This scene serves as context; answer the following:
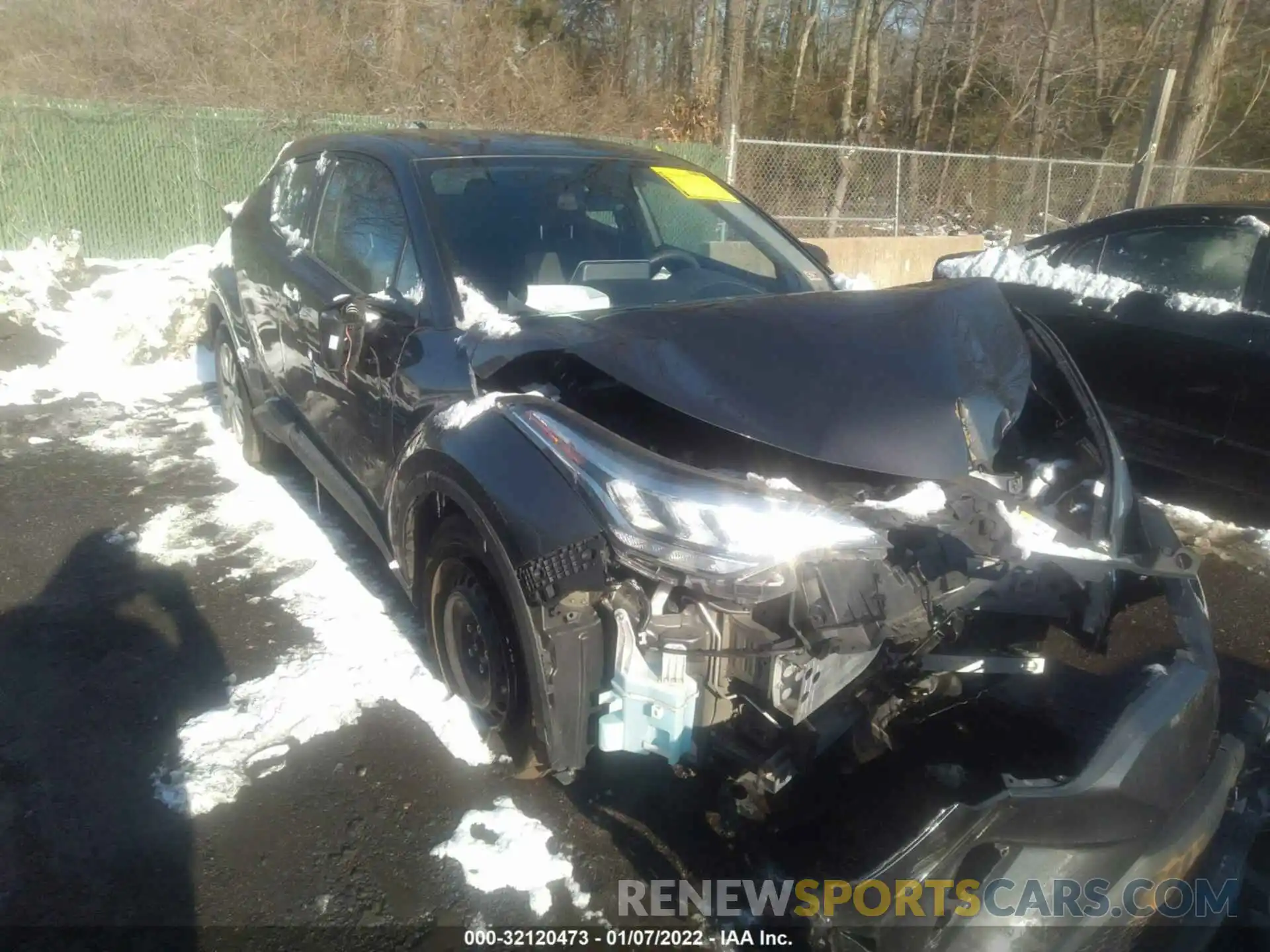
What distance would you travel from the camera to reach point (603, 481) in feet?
Result: 7.32

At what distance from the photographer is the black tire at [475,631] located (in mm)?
2566

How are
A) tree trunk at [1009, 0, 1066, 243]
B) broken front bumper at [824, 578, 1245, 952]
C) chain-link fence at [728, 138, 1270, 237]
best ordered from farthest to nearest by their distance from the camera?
1. tree trunk at [1009, 0, 1066, 243]
2. chain-link fence at [728, 138, 1270, 237]
3. broken front bumper at [824, 578, 1245, 952]

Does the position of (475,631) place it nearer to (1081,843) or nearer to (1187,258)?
(1081,843)

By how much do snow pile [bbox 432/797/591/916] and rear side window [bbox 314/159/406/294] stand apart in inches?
75.8

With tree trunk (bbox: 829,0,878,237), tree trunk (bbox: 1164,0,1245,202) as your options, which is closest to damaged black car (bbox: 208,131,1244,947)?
tree trunk (bbox: 1164,0,1245,202)

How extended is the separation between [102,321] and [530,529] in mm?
7147

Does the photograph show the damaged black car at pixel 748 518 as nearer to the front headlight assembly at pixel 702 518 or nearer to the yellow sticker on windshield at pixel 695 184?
the front headlight assembly at pixel 702 518

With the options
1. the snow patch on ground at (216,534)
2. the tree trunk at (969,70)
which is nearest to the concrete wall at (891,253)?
the snow patch on ground at (216,534)

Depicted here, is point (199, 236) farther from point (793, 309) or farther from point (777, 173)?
point (793, 309)

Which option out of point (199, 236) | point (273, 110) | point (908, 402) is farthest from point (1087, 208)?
point (908, 402)

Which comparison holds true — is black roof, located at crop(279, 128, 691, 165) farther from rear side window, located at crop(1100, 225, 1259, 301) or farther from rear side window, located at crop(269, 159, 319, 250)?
rear side window, located at crop(1100, 225, 1259, 301)

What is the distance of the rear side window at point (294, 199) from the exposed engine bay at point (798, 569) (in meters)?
2.17

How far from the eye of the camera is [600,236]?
3633 millimetres

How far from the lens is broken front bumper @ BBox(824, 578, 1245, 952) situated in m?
1.86
